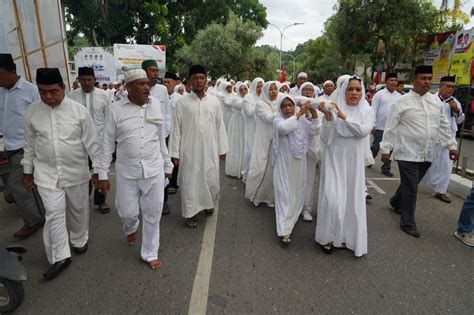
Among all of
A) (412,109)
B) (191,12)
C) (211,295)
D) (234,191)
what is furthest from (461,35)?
(191,12)

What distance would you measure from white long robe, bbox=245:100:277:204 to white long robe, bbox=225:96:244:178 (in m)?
1.35

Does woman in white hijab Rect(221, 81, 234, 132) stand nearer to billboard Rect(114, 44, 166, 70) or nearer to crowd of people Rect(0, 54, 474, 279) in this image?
crowd of people Rect(0, 54, 474, 279)

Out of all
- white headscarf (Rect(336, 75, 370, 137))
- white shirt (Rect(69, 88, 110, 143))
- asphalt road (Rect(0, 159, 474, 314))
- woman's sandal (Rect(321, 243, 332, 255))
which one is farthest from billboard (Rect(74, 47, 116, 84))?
woman's sandal (Rect(321, 243, 332, 255))

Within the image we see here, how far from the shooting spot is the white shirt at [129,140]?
2969 millimetres

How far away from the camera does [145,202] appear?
311 cm

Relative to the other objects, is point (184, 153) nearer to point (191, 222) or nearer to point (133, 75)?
point (191, 222)

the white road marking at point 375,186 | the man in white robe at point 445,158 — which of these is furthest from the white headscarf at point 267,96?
the man in white robe at point 445,158

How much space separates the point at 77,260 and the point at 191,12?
25.8m

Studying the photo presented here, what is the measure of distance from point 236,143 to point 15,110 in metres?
3.80

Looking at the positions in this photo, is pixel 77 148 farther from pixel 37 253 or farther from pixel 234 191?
pixel 234 191

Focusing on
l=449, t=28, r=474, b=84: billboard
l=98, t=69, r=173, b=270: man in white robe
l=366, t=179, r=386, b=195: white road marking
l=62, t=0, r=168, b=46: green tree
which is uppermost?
l=62, t=0, r=168, b=46: green tree

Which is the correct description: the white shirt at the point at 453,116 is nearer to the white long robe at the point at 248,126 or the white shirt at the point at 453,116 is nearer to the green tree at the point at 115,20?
the white long robe at the point at 248,126

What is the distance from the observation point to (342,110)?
10.9ft

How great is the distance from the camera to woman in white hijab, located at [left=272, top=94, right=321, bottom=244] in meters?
3.69
